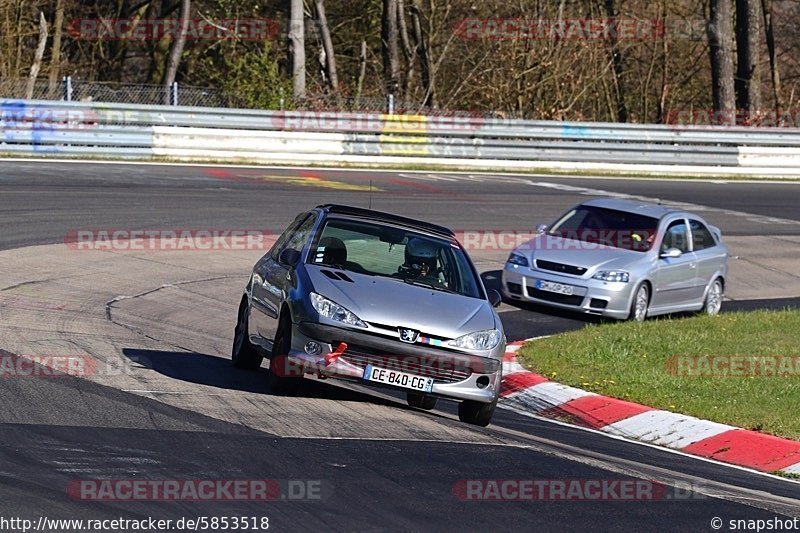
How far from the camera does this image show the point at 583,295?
16500 millimetres

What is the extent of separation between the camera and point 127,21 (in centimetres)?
4225

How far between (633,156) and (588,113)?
820 cm

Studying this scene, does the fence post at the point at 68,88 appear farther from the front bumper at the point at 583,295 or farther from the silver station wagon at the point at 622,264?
the front bumper at the point at 583,295

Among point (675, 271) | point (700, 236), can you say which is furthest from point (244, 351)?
point (700, 236)

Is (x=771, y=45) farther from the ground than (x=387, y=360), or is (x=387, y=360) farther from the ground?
(x=771, y=45)

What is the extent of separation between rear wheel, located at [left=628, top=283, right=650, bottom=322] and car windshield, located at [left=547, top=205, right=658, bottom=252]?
0.65 metres

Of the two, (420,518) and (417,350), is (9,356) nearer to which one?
(417,350)

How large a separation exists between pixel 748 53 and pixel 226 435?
35.3m

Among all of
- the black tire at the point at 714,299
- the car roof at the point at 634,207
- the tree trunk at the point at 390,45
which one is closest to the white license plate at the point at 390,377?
the car roof at the point at 634,207

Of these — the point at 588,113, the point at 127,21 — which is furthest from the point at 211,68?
the point at 588,113

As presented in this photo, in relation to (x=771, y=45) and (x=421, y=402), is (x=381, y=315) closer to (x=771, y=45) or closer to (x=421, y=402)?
(x=421, y=402)

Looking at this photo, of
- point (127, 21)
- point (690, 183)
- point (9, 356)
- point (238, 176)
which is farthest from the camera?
point (127, 21)

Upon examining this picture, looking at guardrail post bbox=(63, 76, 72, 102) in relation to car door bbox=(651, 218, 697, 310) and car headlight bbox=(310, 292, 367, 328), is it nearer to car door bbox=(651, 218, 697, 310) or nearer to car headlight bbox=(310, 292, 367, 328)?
car door bbox=(651, 218, 697, 310)

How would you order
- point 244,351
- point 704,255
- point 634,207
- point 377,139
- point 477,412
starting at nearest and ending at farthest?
point 477,412 < point 244,351 < point 634,207 < point 704,255 < point 377,139
